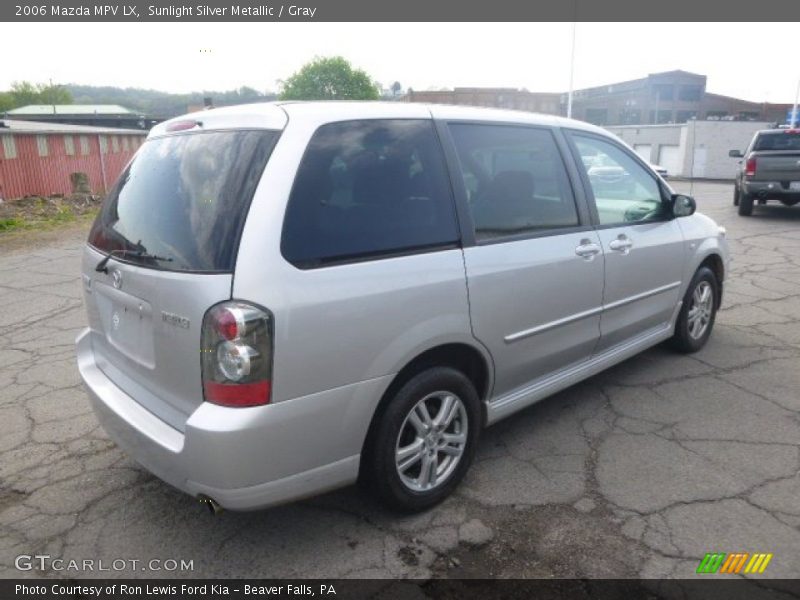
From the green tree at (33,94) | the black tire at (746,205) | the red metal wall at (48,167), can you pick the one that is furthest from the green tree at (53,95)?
the black tire at (746,205)

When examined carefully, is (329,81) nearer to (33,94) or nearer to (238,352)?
(33,94)

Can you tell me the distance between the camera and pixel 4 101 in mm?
84938

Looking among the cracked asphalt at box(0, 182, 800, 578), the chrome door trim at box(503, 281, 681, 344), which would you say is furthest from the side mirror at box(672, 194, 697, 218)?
the cracked asphalt at box(0, 182, 800, 578)

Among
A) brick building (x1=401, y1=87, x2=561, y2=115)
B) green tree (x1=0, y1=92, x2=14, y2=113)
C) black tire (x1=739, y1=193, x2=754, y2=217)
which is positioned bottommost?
black tire (x1=739, y1=193, x2=754, y2=217)

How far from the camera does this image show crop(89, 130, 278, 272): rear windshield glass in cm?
223

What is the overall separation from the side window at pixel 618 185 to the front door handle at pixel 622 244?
0.36 ft

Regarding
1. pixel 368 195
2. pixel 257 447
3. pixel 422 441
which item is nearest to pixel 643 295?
pixel 422 441

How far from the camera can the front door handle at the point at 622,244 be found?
3.63m

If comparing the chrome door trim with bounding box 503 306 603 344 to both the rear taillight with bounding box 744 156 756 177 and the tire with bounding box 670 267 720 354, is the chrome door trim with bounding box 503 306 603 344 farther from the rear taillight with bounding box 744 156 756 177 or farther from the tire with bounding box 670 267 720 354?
the rear taillight with bounding box 744 156 756 177

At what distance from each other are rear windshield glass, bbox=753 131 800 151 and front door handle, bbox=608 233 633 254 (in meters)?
11.1

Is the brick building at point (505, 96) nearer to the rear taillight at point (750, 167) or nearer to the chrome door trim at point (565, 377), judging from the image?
the rear taillight at point (750, 167)

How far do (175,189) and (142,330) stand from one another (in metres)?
0.61

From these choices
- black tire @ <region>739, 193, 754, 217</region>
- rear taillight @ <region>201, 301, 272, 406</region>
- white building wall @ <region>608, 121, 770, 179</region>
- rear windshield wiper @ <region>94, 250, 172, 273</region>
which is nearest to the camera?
rear taillight @ <region>201, 301, 272, 406</region>

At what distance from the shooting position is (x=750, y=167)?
40.6 ft
